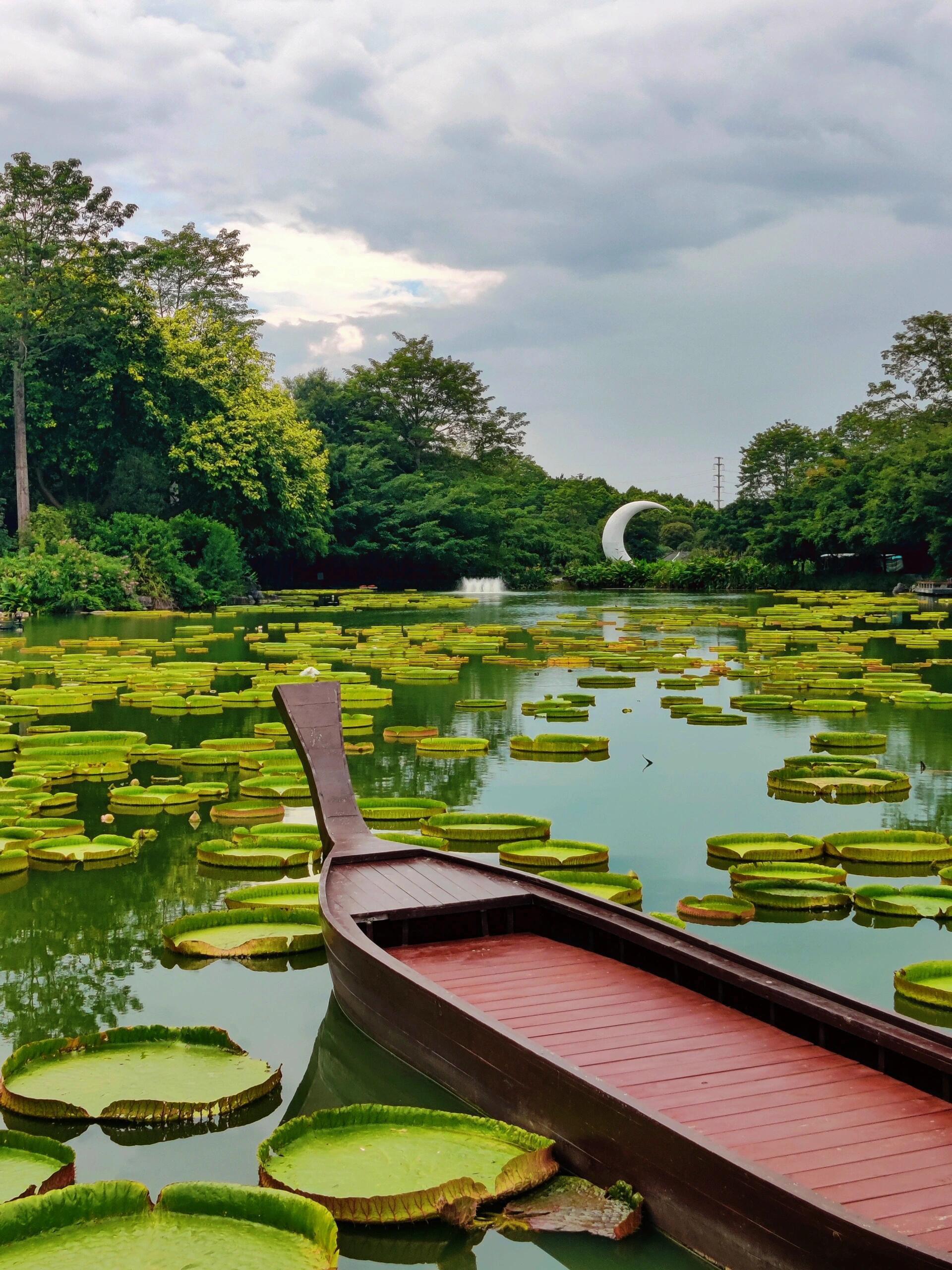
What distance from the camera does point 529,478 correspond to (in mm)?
56781

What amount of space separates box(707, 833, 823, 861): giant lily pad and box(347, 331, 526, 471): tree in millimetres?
37204

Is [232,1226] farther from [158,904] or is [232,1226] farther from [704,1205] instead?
[158,904]

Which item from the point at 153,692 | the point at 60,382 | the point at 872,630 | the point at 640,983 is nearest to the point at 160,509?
the point at 60,382

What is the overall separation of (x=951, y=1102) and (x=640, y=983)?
1035 millimetres

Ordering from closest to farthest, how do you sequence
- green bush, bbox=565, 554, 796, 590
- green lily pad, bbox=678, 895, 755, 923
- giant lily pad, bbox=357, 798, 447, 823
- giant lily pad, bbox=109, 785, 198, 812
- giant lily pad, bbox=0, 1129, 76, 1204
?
giant lily pad, bbox=0, 1129, 76, 1204
green lily pad, bbox=678, 895, 755, 923
giant lily pad, bbox=357, 798, 447, 823
giant lily pad, bbox=109, 785, 198, 812
green bush, bbox=565, 554, 796, 590

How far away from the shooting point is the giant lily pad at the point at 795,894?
504 centimetres

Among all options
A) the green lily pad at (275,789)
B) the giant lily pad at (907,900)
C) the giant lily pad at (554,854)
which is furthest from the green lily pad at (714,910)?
the green lily pad at (275,789)

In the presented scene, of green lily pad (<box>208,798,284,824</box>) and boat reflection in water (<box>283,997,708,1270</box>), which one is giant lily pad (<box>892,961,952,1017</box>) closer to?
boat reflection in water (<box>283,997,708,1270</box>)

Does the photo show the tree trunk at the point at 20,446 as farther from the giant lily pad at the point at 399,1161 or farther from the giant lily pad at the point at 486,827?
the giant lily pad at the point at 399,1161

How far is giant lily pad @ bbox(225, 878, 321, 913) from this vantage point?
4961mm

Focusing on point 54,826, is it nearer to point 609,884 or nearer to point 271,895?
point 271,895

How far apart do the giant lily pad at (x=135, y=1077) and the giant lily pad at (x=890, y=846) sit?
3119 mm

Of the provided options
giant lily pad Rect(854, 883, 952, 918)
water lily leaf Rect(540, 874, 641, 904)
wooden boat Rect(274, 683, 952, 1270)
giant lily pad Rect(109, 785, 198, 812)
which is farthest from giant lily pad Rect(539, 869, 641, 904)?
giant lily pad Rect(109, 785, 198, 812)

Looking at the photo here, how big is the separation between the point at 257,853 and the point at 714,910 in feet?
7.01
